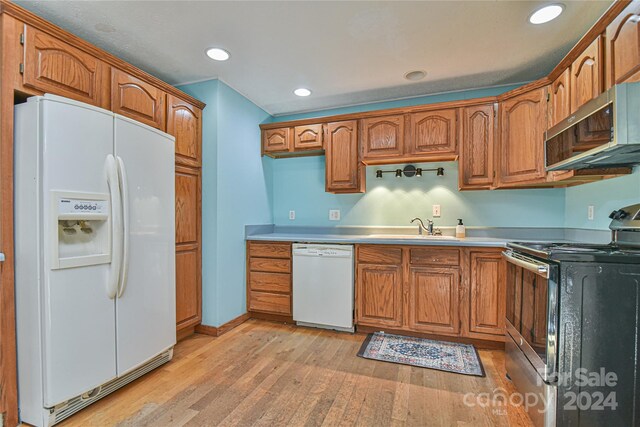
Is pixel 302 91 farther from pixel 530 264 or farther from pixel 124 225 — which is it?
pixel 530 264

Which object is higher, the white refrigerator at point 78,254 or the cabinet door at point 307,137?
the cabinet door at point 307,137

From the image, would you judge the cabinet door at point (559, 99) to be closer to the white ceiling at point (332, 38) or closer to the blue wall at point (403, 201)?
the white ceiling at point (332, 38)

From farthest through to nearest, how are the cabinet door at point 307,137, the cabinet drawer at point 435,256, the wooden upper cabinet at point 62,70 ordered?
the cabinet door at point 307,137 → the cabinet drawer at point 435,256 → the wooden upper cabinet at point 62,70

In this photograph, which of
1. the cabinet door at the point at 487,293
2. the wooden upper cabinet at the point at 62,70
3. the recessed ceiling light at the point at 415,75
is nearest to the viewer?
the wooden upper cabinet at the point at 62,70

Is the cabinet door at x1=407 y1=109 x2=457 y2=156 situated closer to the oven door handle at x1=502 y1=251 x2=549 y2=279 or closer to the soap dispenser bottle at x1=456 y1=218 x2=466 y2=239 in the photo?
the soap dispenser bottle at x1=456 y1=218 x2=466 y2=239

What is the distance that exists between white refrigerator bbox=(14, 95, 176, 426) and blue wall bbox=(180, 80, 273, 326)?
0.77m

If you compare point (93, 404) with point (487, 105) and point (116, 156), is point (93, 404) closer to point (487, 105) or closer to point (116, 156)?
point (116, 156)

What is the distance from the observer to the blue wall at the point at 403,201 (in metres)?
2.79

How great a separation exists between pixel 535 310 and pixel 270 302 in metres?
2.28

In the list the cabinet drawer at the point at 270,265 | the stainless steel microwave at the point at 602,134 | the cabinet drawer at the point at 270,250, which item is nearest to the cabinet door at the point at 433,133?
the stainless steel microwave at the point at 602,134

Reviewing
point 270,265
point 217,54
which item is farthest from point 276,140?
point 270,265

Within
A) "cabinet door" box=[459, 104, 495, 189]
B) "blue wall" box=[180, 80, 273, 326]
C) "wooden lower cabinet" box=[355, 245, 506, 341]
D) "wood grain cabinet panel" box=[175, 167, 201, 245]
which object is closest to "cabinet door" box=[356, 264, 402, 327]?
"wooden lower cabinet" box=[355, 245, 506, 341]

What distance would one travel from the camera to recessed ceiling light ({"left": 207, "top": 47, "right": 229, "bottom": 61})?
224cm

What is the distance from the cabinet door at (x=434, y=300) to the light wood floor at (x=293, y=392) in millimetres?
348
